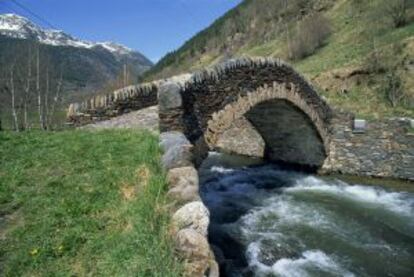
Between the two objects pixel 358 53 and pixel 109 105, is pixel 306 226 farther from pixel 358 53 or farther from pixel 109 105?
pixel 358 53

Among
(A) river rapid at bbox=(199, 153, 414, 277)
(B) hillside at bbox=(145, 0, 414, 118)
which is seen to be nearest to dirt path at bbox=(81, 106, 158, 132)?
(A) river rapid at bbox=(199, 153, 414, 277)

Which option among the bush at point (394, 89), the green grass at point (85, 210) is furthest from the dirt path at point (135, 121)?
the bush at point (394, 89)

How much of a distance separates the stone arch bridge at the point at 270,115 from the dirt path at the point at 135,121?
1.80 ft

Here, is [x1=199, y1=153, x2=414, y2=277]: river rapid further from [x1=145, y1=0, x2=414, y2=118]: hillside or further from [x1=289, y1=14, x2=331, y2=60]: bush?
[x1=289, y1=14, x2=331, y2=60]: bush

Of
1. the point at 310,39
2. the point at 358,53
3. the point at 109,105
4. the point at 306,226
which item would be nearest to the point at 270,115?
the point at 306,226

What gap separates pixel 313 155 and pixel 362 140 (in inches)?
89.1

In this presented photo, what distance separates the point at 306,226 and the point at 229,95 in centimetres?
436

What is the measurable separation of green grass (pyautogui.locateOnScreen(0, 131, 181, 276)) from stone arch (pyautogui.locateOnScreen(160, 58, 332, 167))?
1.35 meters

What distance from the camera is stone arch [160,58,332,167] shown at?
10273 millimetres

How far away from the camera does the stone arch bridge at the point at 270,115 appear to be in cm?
1064

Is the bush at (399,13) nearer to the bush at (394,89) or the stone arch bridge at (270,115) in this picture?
the bush at (394,89)

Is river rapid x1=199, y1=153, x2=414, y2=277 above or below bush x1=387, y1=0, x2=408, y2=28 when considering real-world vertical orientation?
below

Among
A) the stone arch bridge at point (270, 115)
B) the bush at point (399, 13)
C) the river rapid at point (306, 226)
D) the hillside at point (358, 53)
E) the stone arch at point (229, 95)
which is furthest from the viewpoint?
the bush at point (399, 13)

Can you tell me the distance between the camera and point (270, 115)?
60.2 ft
